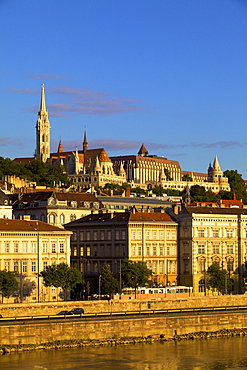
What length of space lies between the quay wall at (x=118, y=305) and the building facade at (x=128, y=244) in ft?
53.6

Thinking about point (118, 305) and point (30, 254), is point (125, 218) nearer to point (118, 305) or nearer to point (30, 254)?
point (30, 254)

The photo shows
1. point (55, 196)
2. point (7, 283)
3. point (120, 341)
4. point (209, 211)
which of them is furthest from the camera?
point (55, 196)

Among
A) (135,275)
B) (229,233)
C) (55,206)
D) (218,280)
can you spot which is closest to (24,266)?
(135,275)

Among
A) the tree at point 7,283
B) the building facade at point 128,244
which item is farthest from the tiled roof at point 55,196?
the tree at point 7,283

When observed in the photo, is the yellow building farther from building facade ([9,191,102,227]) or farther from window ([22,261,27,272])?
building facade ([9,191,102,227])

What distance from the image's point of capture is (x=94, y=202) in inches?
5364

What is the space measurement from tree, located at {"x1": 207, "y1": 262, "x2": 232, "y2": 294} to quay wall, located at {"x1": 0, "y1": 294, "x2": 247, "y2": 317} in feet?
32.6

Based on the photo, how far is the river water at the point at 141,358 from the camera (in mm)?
67125

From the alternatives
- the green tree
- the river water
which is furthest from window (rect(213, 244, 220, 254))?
the river water

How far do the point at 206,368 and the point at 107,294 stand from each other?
30.6 m

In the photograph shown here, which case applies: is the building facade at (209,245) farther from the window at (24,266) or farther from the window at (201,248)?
the window at (24,266)

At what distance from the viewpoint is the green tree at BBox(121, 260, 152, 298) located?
324ft

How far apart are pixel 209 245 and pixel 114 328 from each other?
37116 millimetres

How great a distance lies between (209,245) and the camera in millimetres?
110312
